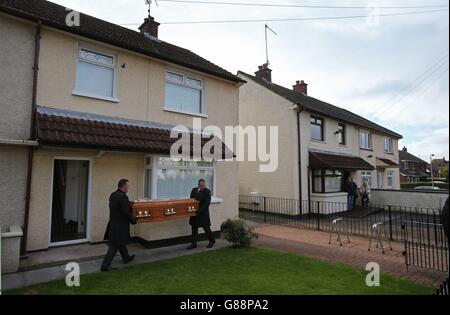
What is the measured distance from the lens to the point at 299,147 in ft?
50.0

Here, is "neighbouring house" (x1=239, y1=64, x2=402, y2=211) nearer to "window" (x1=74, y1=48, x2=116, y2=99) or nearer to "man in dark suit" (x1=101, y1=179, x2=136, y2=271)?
"window" (x1=74, y1=48, x2=116, y2=99)

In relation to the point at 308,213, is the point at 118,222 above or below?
above

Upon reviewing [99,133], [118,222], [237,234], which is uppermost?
[99,133]

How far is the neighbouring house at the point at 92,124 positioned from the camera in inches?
280

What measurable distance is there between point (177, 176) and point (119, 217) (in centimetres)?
323

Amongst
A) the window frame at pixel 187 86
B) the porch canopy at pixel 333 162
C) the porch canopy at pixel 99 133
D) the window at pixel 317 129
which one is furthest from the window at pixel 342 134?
the porch canopy at pixel 99 133

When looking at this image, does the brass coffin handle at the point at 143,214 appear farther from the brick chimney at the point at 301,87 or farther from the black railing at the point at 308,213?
the brick chimney at the point at 301,87

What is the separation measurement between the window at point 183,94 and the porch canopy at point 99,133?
1.27m

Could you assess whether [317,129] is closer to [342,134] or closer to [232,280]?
[342,134]

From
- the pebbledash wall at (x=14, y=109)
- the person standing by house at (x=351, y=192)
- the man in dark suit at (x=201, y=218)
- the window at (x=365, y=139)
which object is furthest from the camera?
the window at (x=365, y=139)

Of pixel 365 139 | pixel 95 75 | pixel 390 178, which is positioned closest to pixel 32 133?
pixel 95 75

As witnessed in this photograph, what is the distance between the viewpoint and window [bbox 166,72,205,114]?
10.2 meters
